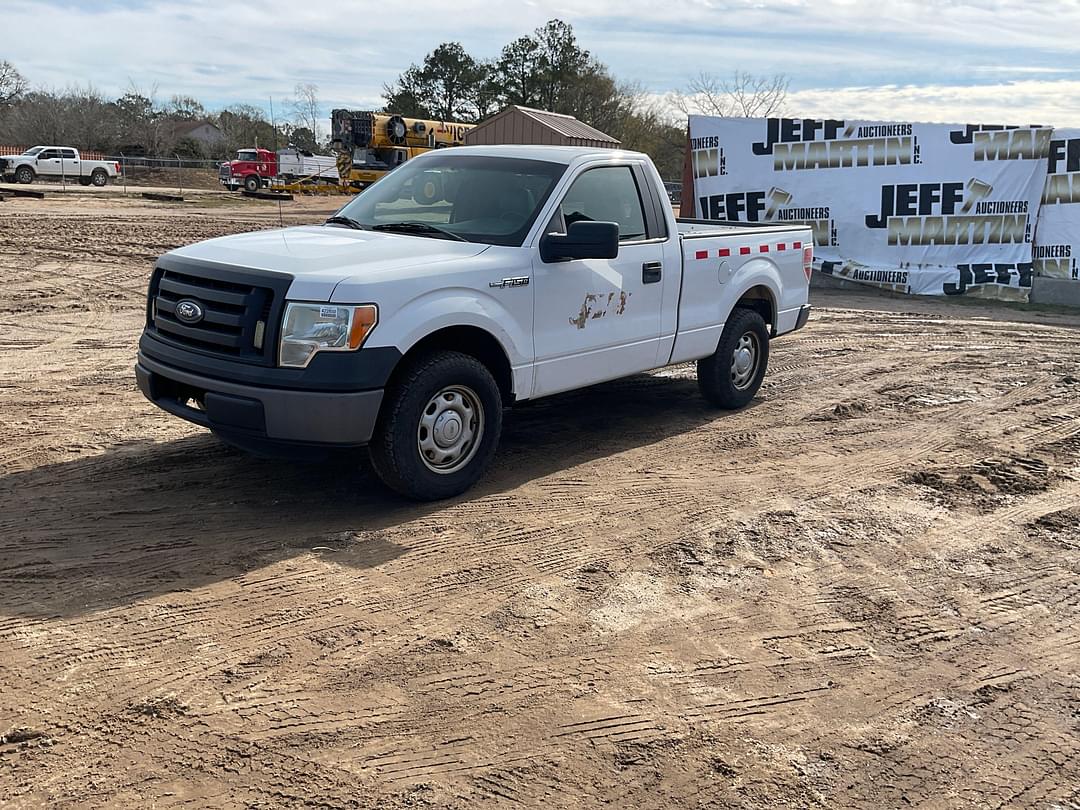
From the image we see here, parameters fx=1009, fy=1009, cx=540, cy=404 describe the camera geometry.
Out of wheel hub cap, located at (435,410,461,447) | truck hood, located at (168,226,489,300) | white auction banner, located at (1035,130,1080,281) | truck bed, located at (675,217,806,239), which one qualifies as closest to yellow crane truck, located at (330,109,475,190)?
white auction banner, located at (1035,130,1080,281)

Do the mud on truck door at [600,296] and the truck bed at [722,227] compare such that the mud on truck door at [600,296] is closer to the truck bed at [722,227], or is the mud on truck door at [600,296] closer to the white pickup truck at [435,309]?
the white pickup truck at [435,309]

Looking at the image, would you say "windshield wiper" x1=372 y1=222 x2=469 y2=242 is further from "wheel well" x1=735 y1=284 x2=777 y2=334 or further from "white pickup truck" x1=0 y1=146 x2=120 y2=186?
"white pickup truck" x1=0 y1=146 x2=120 y2=186

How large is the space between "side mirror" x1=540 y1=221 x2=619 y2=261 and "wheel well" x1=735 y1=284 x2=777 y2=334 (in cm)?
246

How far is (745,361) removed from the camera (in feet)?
27.7

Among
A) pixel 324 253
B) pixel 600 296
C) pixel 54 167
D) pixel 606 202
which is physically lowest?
pixel 600 296

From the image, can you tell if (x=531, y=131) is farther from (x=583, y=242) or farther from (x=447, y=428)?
(x=447, y=428)

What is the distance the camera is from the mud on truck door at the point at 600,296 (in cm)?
622

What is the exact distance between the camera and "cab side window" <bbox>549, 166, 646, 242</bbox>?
21.3 feet

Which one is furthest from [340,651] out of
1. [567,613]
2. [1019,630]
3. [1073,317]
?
[1073,317]

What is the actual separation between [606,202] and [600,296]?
0.73 meters

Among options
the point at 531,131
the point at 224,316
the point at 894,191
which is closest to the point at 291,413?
the point at 224,316

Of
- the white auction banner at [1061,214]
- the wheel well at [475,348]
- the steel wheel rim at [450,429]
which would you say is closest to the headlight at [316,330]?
the wheel well at [475,348]

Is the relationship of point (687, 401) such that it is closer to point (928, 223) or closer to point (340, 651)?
point (340, 651)

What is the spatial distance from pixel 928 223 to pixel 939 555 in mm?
13650
